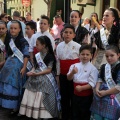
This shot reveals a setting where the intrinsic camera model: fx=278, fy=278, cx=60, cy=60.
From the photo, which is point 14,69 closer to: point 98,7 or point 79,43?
point 79,43

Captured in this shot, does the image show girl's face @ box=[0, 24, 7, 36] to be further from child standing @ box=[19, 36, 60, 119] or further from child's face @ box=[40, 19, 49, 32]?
child standing @ box=[19, 36, 60, 119]

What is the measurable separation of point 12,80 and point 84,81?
1.27 metres

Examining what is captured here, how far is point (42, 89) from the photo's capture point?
4082mm

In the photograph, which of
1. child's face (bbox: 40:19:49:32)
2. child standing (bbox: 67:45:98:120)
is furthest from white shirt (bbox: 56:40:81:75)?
child's face (bbox: 40:19:49:32)

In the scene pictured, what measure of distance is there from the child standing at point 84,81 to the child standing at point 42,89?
446mm

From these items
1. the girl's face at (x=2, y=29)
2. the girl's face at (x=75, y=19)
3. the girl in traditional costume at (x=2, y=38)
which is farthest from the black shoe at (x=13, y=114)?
the girl's face at (x=75, y=19)

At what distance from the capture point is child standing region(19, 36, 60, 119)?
4070mm

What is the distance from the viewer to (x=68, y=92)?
4.32m

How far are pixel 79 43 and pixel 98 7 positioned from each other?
949cm

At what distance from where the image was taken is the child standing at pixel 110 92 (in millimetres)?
3344

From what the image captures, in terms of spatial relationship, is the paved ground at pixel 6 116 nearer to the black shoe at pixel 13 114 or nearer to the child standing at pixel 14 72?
the black shoe at pixel 13 114

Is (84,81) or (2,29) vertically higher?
(2,29)

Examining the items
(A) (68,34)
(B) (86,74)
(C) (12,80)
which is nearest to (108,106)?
(B) (86,74)

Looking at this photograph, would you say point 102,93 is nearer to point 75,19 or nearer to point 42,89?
point 42,89
